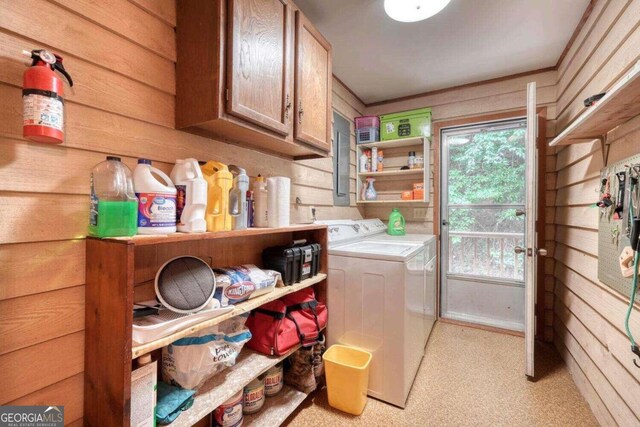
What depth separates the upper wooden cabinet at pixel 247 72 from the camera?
1114mm

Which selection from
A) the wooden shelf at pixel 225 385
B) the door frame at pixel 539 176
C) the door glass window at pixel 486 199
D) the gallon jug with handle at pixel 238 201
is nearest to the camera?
the wooden shelf at pixel 225 385

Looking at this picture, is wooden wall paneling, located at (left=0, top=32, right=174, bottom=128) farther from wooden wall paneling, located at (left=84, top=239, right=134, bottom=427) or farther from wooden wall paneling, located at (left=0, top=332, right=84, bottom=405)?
wooden wall paneling, located at (left=0, top=332, right=84, bottom=405)

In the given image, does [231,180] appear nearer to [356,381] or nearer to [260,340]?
[260,340]

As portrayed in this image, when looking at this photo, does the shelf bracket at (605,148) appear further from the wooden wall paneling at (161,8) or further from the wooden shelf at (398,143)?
the wooden wall paneling at (161,8)

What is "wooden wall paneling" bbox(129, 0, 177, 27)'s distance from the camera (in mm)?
1128

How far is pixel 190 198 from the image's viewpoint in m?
1.09

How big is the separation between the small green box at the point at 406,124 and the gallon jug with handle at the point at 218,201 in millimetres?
2229

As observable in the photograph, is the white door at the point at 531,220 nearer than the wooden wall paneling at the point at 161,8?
No

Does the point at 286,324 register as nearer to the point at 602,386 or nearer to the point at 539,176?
the point at 602,386

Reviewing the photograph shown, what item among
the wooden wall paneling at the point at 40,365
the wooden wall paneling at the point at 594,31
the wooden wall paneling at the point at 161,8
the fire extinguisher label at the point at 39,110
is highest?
the wooden wall paneling at the point at 594,31

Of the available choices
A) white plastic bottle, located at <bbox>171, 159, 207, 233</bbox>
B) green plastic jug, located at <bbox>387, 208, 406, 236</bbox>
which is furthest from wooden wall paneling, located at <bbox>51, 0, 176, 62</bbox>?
green plastic jug, located at <bbox>387, 208, 406, 236</bbox>

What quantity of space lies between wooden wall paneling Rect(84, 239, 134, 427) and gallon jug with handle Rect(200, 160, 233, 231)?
363 mm

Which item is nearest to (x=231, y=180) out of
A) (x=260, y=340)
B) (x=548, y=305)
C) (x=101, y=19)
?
(x=101, y=19)

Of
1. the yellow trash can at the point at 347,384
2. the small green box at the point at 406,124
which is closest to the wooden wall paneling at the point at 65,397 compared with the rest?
the yellow trash can at the point at 347,384
